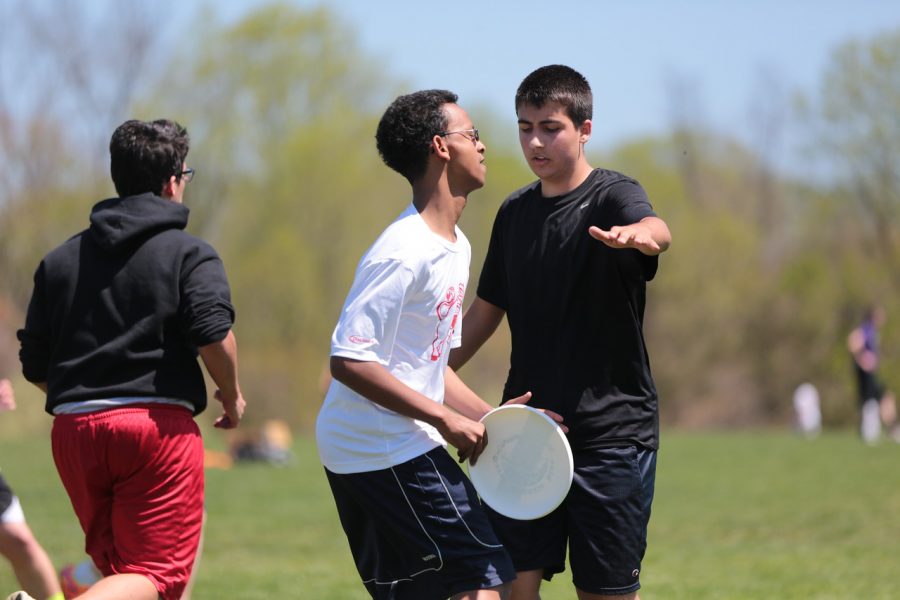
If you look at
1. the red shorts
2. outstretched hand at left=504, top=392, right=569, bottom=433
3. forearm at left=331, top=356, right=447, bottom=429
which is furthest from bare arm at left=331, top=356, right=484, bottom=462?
the red shorts

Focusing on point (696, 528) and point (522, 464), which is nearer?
point (522, 464)

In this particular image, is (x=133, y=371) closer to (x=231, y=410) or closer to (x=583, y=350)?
(x=231, y=410)

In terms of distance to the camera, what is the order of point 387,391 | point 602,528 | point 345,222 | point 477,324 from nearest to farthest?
point 387,391
point 602,528
point 477,324
point 345,222

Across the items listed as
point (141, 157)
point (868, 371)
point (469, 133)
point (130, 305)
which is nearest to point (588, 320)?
point (469, 133)

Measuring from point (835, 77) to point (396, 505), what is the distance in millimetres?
37555

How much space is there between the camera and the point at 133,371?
433 centimetres

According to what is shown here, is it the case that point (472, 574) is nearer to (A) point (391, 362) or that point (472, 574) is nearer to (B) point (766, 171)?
(A) point (391, 362)

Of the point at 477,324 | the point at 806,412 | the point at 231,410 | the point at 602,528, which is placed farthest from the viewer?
the point at 806,412

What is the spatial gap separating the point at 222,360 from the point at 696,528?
8.65 metres

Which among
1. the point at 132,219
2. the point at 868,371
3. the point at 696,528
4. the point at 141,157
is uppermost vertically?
the point at 141,157

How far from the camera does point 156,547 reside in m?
4.36

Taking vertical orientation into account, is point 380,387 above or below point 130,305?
below

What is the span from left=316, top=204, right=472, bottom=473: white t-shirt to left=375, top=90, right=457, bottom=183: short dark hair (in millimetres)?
162

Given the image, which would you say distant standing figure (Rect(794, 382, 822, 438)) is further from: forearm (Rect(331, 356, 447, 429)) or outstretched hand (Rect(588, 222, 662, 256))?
forearm (Rect(331, 356, 447, 429))
